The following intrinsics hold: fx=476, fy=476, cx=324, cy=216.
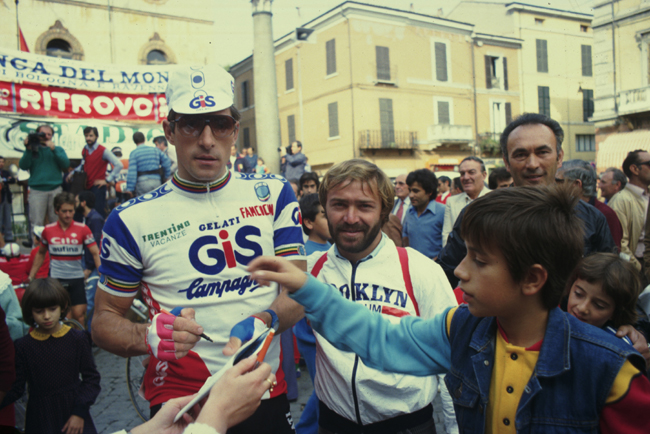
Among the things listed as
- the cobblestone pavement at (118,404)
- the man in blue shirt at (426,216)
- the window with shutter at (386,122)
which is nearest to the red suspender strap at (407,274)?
the cobblestone pavement at (118,404)

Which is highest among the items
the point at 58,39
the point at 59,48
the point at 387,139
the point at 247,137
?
the point at 58,39

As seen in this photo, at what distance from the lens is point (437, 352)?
179 cm

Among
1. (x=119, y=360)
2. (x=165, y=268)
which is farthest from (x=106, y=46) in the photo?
(x=165, y=268)

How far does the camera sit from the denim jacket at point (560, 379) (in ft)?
4.56

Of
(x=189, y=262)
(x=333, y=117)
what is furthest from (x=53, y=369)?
(x=333, y=117)

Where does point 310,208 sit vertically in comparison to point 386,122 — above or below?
below

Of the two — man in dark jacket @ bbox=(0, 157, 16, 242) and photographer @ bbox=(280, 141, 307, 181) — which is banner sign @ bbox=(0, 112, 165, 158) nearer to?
man in dark jacket @ bbox=(0, 157, 16, 242)

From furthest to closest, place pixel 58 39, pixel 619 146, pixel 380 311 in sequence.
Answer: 1. pixel 619 146
2. pixel 58 39
3. pixel 380 311

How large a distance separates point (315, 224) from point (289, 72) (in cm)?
2848

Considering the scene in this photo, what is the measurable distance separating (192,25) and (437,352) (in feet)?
73.4

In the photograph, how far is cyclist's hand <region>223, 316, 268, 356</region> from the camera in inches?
68.5

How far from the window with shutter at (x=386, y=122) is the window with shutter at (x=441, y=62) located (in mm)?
4397

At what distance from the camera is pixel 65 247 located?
629 centimetres

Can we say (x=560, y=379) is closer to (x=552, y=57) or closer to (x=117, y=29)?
(x=117, y=29)
